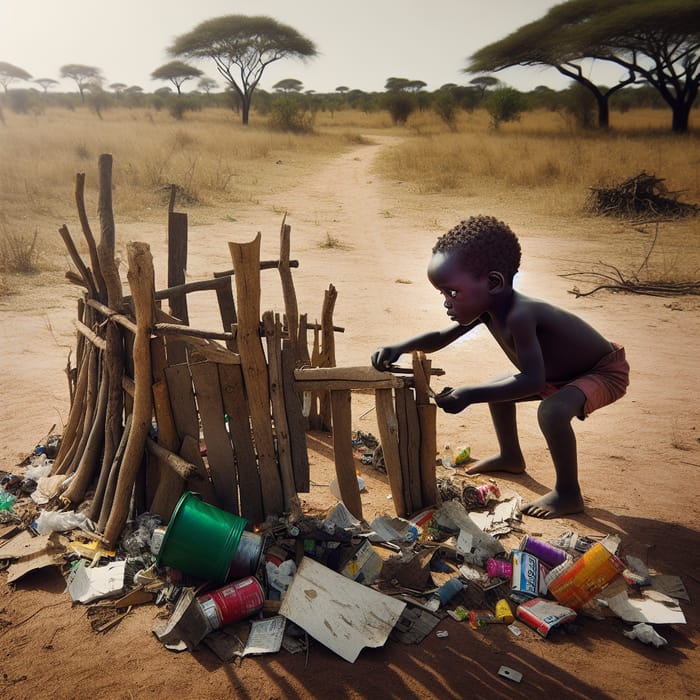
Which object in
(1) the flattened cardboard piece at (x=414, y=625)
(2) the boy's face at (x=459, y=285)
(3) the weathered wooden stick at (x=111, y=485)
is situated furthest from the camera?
(3) the weathered wooden stick at (x=111, y=485)

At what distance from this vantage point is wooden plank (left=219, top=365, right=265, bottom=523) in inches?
130

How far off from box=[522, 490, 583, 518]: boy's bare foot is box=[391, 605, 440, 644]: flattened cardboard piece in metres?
1.12

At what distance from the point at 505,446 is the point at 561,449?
2.09 ft

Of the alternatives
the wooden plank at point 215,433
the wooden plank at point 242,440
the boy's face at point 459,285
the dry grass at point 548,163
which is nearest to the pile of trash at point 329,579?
the wooden plank at point 242,440

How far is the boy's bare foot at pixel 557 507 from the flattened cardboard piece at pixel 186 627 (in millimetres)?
1957

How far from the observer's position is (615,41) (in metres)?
23.0

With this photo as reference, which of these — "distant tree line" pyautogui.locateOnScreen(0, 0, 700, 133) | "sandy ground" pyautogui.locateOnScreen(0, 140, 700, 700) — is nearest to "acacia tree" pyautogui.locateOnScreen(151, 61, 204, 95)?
"distant tree line" pyautogui.locateOnScreen(0, 0, 700, 133)

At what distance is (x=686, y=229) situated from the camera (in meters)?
11.9

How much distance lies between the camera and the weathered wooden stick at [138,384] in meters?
3.07

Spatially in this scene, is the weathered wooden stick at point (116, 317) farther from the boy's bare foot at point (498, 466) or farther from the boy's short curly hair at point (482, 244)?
the boy's bare foot at point (498, 466)

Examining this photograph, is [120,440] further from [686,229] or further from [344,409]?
[686,229]

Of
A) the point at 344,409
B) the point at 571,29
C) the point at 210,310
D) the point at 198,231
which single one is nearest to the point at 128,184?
the point at 198,231

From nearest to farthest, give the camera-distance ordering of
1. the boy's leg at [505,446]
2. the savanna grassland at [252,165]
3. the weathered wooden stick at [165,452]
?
the weathered wooden stick at [165,452], the boy's leg at [505,446], the savanna grassland at [252,165]

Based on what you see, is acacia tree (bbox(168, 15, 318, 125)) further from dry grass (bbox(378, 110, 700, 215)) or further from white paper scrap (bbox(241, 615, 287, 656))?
white paper scrap (bbox(241, 615, 287, 656))
